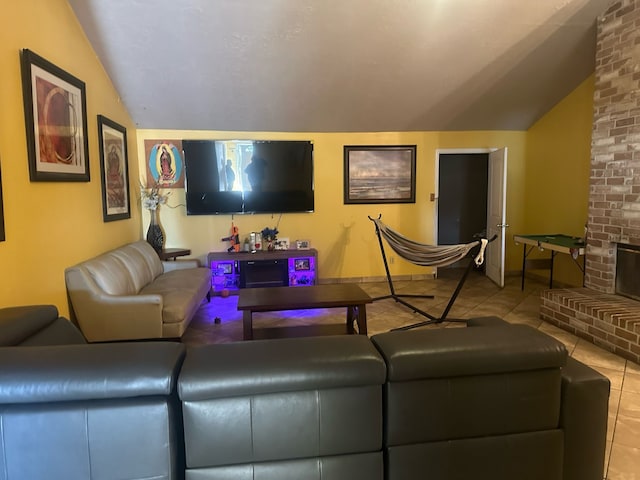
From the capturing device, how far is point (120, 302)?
10.1 feet

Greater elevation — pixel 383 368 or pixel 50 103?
pixel 50 103

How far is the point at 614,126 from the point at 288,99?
3.30 meters

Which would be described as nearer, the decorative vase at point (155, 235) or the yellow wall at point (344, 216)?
the decorative vase at point (155, 235)

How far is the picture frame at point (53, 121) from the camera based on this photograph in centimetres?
260

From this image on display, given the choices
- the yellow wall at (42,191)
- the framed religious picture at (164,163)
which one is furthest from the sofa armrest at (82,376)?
the framed religious picture at (164,163)

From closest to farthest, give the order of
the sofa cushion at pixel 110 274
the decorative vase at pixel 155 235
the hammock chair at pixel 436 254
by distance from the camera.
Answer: the sofa cushion at pixel 110 274 < the hammock chair at pixel 436 254 < the decorative vase at pixel 155 235

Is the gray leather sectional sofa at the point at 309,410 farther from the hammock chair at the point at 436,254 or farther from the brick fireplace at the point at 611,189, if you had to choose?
the brick fireplace at the point at 611,189

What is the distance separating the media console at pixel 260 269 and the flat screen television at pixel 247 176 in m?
0.66

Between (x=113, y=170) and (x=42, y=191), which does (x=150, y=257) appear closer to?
(x=113, y=170)

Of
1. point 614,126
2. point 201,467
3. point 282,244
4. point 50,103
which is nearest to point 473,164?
point 614,126

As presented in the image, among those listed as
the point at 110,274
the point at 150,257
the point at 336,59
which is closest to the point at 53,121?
the point at 110,274

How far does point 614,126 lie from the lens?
12.1 feet

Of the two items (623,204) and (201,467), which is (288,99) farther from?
(201,467)

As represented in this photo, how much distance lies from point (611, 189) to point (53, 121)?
15.4ft
